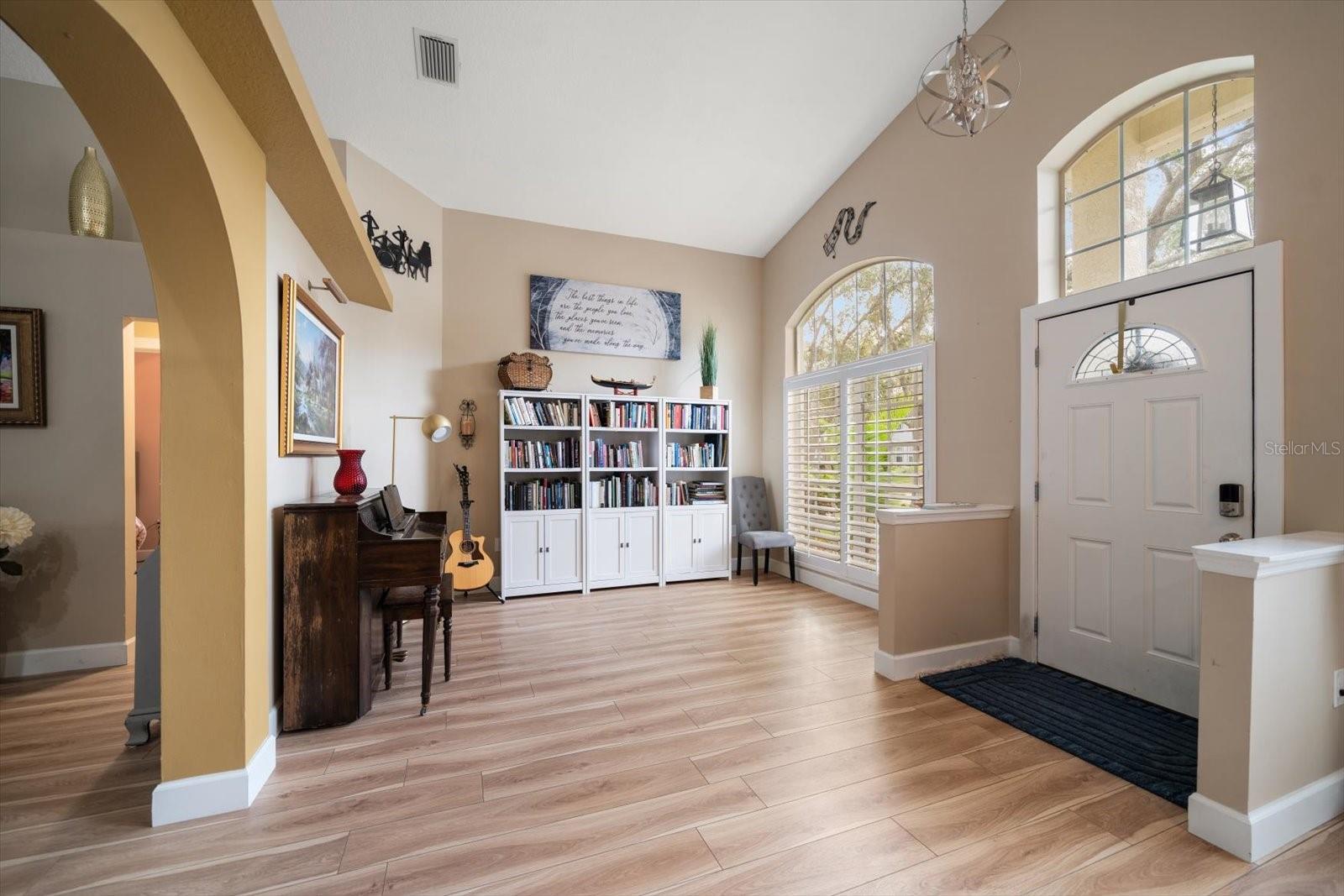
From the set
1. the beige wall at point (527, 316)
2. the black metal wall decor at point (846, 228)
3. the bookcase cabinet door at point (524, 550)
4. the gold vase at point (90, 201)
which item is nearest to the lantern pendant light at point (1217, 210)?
the black metal wall decor at point (846, 228)

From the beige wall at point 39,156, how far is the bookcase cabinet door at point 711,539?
452 cm

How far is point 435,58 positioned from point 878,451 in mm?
4055

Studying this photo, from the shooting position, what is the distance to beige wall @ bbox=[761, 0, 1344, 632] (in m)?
2.17

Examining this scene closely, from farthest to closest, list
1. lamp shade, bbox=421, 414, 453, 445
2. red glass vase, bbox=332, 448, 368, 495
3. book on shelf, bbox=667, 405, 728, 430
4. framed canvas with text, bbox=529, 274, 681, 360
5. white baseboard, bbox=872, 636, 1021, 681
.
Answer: book on shelf, bbox=667, 405, 728, 430
framed canvas with text, bbox=529, 274, 681, 360
lamp shade, bbox=421, 414, 453, 445
white baseboard, bbox=872, 636, 1021, 681
red glass vase, bbox=332, 448, 368, 495

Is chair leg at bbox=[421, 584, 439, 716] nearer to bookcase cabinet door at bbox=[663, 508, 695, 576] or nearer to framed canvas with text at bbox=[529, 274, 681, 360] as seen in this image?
bookcase cabinet door at bbox=[663, 508, 695, 576]

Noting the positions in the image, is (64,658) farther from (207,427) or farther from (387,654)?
(207,427)

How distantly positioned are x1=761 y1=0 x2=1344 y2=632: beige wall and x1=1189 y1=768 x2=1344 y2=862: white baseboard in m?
0.98

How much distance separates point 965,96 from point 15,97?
206 inches

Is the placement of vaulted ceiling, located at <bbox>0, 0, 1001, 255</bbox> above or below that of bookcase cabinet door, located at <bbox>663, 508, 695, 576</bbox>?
above

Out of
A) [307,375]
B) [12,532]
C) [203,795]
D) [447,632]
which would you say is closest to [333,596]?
[447,632]

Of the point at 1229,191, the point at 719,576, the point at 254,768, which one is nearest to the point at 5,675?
the point at 254,768

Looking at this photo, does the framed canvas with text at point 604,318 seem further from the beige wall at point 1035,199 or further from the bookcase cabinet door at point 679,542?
the bookcase cabinet door at point 679,542

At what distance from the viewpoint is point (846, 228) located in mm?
4766

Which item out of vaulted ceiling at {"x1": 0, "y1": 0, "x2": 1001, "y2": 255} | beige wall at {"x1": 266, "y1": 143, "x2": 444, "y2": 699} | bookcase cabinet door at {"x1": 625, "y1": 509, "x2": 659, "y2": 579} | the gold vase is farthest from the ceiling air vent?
bookcase cabinet door at {"x1": 625, "y1": 509, "x2": 659, "y2": 579}
